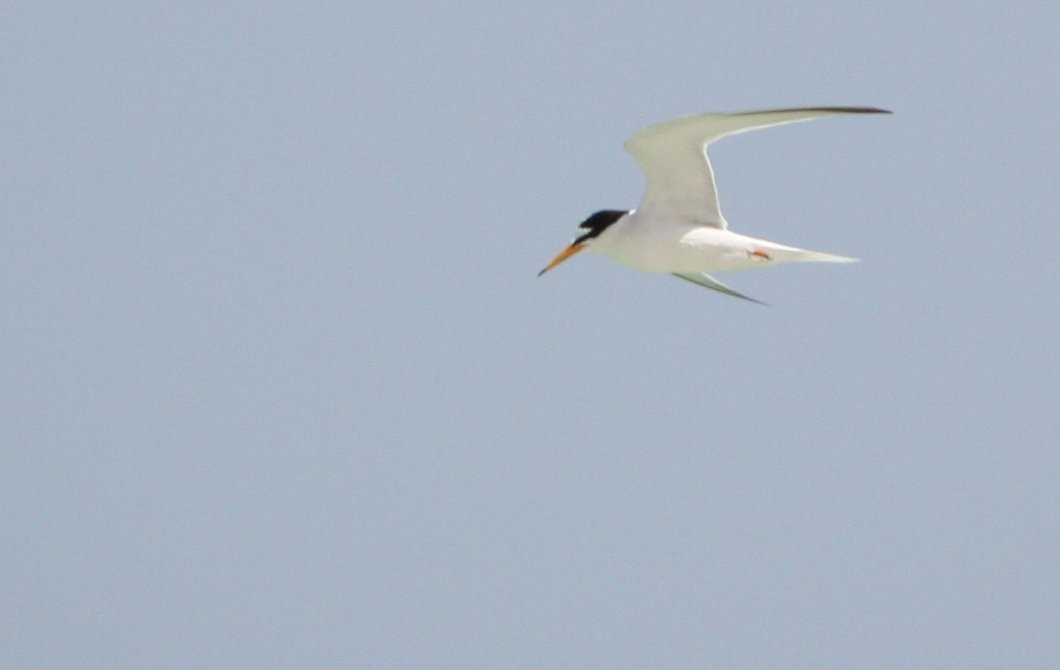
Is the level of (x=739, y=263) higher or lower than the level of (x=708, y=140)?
lower

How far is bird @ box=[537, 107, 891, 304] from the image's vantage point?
13.2 metres

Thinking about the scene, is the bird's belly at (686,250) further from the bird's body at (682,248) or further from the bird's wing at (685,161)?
the bird's wing at (685,161)

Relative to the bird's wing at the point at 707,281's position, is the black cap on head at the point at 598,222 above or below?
above

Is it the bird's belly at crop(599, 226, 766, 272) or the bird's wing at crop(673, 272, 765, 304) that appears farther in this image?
the bird's wing at crop(673, 272, 765, 304)

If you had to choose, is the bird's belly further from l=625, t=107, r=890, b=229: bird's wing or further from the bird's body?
l=625, t=107, r=890, b=229: bird's wing

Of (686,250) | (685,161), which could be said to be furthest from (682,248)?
(685,161)

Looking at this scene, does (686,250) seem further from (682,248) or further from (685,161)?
(685,161)

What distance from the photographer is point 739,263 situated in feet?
45.1

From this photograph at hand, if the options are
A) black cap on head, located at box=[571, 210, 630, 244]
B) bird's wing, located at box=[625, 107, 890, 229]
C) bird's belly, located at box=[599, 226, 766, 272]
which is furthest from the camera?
black cap on head, located at box=[571, 210, 630, 244]

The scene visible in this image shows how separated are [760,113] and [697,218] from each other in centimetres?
215

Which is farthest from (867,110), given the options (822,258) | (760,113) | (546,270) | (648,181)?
(546,270)

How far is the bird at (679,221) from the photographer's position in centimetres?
1323

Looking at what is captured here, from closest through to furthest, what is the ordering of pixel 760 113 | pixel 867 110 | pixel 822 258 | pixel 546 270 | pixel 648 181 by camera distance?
pixel 867 110 < pixel 760 113 < pixel 822 258 < pixel 648 181 < pixel 546 270

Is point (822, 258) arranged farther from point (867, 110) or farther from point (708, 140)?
point (867, 110)
